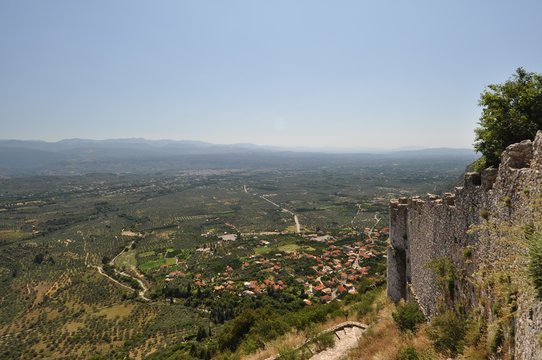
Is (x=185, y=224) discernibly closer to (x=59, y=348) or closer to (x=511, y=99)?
(x=59, y=348)

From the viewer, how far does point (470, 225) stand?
6082 millimetres

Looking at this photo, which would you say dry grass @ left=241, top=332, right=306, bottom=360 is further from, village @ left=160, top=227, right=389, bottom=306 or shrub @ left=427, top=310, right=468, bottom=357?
village @ left=160, top=227, right=389, bottom=306

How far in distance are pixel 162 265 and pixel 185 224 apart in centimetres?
4111

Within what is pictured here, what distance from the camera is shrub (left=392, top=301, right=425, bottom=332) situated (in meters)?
9.51

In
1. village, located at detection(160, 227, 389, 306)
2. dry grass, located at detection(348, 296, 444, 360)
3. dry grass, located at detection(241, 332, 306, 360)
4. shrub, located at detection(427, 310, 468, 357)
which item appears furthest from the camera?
village, located at detection(160, 227, 389, 306)

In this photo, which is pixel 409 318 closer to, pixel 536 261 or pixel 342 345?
pixel 342 345

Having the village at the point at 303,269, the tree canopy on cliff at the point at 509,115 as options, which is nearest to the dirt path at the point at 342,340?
the tree canopy on cliff at the point at 509,115

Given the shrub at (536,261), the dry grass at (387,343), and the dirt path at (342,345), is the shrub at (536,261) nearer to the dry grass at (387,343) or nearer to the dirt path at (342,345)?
the dry grass at (387,343)

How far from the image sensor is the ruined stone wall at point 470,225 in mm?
4219

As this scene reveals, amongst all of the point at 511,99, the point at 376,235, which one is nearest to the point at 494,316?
the point at 511,99

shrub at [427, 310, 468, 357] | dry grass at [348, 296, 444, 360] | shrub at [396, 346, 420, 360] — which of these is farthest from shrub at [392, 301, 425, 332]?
shrub at [427, 310, 468, 357]

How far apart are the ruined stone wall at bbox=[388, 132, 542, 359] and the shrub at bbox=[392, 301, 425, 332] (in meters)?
0.26

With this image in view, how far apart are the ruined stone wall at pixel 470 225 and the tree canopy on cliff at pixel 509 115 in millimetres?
2763

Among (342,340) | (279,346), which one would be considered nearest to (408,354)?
(342,340)
